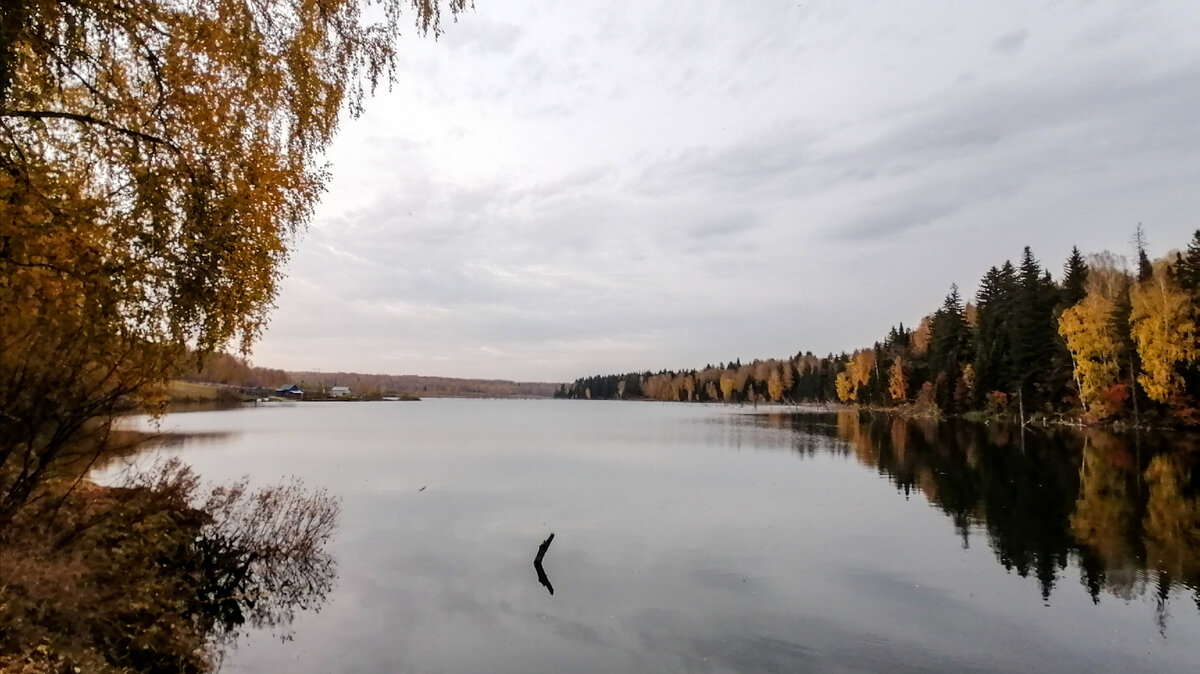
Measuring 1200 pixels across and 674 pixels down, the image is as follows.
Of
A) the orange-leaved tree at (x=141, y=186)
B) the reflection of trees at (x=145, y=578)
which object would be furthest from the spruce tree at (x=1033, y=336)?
the orange-leaved tree at (x=141, y=186)

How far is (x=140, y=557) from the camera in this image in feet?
36.7

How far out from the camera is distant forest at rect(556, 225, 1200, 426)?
1719 inches

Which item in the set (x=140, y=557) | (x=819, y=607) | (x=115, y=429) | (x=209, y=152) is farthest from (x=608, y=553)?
(x=209, y=152)

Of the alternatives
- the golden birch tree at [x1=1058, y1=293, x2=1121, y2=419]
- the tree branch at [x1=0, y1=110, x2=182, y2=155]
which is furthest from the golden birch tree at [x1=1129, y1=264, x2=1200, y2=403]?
the tree branch at [x1=0, y1=110, x2=182, y2=155]

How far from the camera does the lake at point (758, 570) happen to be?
34.8ft

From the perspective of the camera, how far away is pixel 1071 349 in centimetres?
5109

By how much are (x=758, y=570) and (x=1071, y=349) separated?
4939 cm

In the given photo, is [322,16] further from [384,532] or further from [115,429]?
[384,532]

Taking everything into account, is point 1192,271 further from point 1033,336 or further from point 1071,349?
point 1033,336

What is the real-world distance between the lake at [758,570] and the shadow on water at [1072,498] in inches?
4.3

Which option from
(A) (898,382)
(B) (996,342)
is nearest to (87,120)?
(B) (996,342)

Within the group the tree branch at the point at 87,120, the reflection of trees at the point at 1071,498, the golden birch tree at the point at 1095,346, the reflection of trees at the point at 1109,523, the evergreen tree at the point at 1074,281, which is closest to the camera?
the tree branch at the point at 87,120

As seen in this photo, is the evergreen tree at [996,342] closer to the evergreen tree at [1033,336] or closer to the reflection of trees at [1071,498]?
the evergreen tree at [1033,336]

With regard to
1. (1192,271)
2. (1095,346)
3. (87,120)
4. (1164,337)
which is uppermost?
(1192,271)
